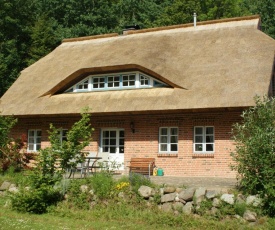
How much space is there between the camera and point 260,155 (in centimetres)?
1038

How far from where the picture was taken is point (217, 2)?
38.3 metres

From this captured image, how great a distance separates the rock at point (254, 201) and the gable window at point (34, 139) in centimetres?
1137

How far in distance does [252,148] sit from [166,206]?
2681mm

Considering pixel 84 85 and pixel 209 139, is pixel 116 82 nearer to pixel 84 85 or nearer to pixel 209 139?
pixel 84 85

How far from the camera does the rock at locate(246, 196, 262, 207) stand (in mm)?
10234

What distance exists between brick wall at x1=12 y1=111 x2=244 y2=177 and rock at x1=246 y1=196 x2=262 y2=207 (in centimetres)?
451

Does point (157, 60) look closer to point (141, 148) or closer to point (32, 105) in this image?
point (141, 148)

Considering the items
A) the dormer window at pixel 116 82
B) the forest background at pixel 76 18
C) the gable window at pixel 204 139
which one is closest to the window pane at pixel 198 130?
the gable window at pixel 204 139

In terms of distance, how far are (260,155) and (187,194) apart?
6.90 ft

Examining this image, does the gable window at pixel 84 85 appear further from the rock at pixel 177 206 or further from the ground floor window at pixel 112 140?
the rock at pixel 177 206

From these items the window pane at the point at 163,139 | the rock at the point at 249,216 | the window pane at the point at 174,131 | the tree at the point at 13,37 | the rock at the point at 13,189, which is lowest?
the rock at the point at 249,216

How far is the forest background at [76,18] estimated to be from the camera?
110ft

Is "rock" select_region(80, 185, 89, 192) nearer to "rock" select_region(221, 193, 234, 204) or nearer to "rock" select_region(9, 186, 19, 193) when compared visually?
A: "rock" select_region(9, 186, 19, 193)

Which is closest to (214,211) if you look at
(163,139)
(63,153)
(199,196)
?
(199,196)
